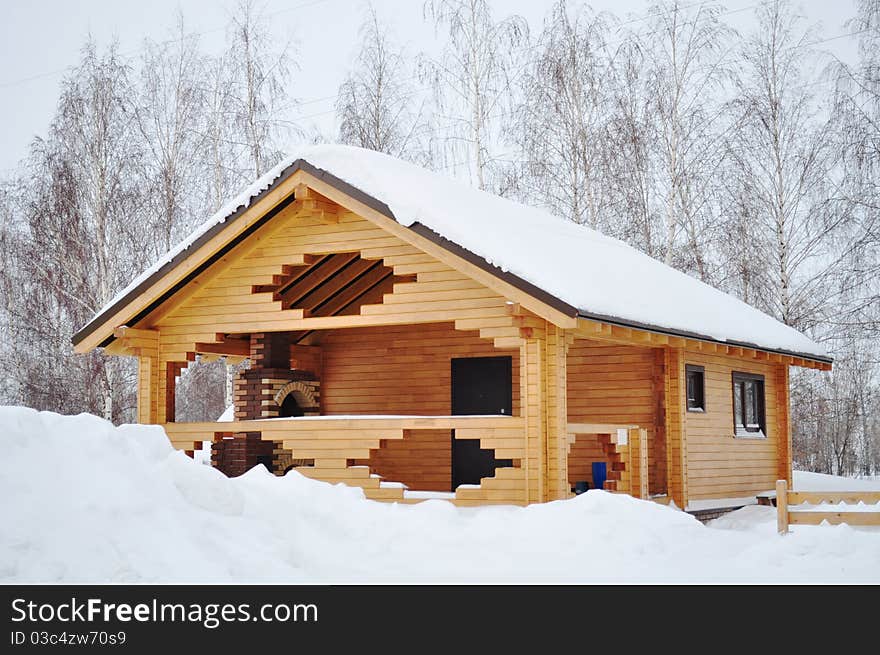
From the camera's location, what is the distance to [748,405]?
19797 millimetres

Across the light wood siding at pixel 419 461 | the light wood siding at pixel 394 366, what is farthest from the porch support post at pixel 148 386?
the light wood siding at pixel 419 461

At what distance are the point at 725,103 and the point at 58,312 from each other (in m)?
17.1

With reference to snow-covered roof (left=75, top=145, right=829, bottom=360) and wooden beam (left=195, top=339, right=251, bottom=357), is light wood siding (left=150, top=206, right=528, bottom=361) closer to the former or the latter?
wooden beam (left=195, top=339, right=251, bottom=357)

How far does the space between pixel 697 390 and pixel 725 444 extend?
1420 mm

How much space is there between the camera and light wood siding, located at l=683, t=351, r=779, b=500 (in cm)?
1697

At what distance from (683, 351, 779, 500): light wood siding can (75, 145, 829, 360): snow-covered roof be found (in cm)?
81

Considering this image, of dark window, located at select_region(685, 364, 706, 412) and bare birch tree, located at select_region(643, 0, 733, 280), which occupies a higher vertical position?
bare birch tree, located at select_region(643, 0, 733, 280)

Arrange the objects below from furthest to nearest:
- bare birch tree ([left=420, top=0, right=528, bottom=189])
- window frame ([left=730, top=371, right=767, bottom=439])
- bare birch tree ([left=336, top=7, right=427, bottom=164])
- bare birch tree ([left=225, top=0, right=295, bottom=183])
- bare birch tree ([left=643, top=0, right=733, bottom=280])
A: bare birch tree ([left=336, top=7, right=427, bottom=164])
bare birch tree ([left=225, top=0, right=295, bottom=183])
bare birch tree ([left=420, top=0, right=528, bottom=189])
bare birch tree ([left=643, top=0, right=733, bottom=280])
window frame ([left=730, top=371, right=767, bottom=439])

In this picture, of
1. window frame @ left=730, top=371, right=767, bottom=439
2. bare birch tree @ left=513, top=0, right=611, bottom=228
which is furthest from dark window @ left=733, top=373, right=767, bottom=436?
bare birch tree @ left=513, top=0, right=611, bottom=228

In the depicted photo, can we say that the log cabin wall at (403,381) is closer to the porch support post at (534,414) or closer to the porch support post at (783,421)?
the porch support post at (534,414)

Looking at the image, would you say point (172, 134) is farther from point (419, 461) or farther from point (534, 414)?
point (534, 414)

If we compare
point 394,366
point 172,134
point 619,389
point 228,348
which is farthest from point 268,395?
point 172,134
